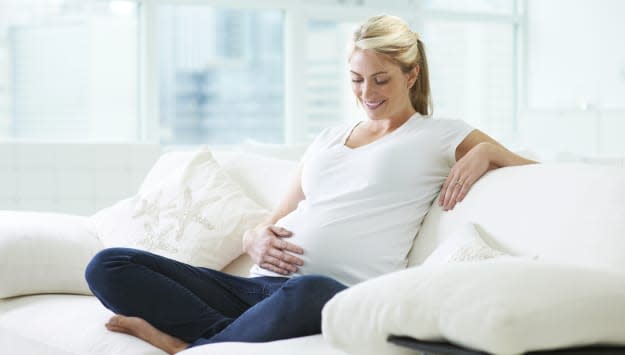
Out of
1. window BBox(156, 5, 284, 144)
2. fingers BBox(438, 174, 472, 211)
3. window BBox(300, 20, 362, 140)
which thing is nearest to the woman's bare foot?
fingers BBox(438, 174, 472, 211)

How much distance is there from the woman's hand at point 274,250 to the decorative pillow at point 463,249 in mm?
387

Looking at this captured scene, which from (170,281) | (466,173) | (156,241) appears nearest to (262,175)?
(156,241)

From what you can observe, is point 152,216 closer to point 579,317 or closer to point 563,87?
point 579,317

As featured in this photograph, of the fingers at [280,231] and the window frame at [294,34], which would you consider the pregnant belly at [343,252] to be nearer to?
the fingers at [280,231]

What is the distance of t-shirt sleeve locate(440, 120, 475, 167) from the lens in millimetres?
2352


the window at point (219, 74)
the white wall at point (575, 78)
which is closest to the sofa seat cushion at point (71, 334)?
the window at point (219, 74)

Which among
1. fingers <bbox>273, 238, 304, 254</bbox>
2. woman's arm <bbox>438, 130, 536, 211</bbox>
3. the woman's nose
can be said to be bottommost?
fingers <bbox>273, 238, 304, 254</bbox>

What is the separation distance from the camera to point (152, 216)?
2.84m

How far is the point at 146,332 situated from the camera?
2.20 m

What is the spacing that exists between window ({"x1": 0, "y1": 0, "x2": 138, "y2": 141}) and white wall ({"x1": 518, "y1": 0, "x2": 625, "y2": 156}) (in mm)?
2995

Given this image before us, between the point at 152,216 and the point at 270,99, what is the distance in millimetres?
4596

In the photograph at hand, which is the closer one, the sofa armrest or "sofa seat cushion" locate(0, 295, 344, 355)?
"sofa seat cushion" locate(0, 295, 344, 355)

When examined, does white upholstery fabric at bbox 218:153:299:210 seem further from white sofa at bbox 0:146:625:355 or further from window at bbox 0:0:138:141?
window at bbox 0:0:138:141

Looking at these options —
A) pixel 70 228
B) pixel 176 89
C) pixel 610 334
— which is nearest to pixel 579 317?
pixel 610 334
